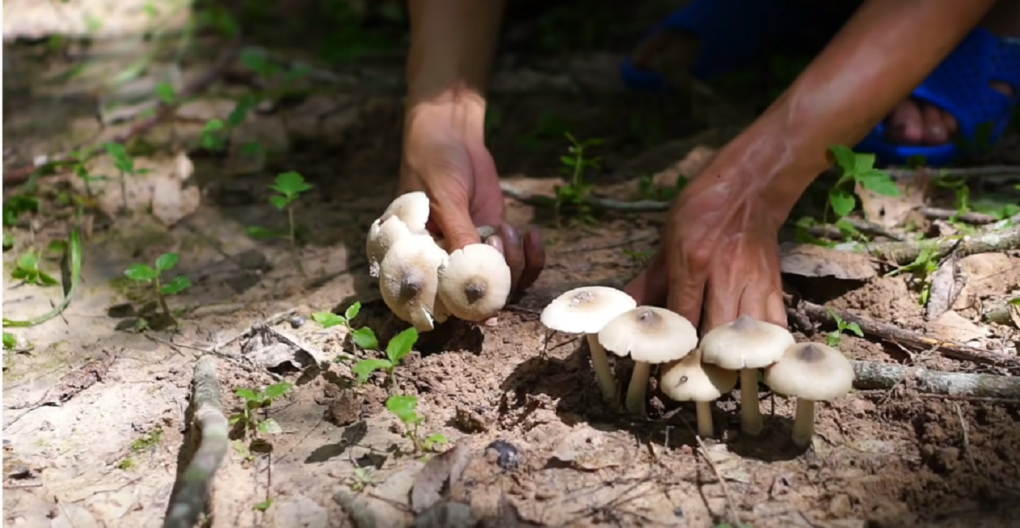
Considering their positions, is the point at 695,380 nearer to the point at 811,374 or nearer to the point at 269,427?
the point at 811,374

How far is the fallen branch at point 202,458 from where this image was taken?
170 centimetres

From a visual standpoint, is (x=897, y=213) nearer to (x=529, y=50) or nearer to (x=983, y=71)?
(x=983, y=71)

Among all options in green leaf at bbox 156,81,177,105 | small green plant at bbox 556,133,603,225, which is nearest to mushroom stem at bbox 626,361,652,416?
small green plant at bbox 556,133,603,225

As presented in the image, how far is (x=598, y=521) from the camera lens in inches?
70.2

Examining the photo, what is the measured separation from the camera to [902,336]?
2213mm

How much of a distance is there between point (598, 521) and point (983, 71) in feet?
7.41

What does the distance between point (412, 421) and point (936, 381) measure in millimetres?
1090

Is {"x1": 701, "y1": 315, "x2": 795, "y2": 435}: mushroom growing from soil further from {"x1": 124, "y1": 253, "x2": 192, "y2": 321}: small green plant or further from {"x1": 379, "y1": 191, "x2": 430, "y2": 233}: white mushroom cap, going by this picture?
{"x1": 124, "y1": 253, "x2": 192, "y2": 321}: small green plant

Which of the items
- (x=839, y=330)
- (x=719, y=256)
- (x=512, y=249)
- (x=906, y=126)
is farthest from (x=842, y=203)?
(x=512, y=249)

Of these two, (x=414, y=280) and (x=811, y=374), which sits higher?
(x=811, y=374)

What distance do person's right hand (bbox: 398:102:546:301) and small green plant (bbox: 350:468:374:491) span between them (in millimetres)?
564

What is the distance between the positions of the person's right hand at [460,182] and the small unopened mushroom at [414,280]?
82 mm

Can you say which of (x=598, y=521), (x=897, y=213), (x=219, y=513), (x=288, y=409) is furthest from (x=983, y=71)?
(x=219, y=513)

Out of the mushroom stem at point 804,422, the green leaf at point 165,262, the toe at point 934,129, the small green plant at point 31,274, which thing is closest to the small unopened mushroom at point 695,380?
the mushroom stem at point 804,422
